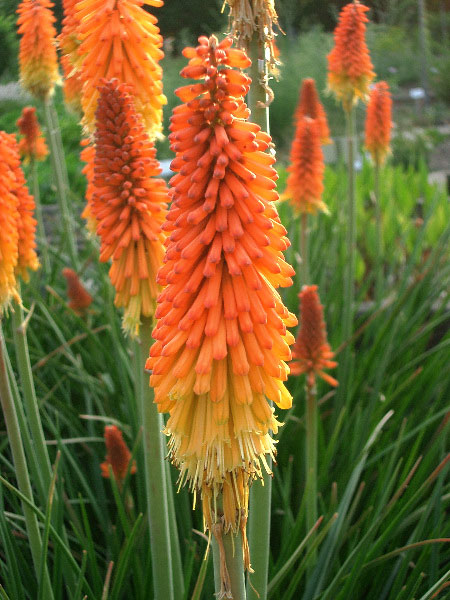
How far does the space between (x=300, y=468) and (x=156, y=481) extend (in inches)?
54.2

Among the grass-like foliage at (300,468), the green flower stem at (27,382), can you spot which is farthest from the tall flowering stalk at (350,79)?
the green flower stem at (27,382)

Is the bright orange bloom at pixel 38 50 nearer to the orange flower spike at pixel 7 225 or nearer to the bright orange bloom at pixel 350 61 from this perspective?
the orange flower spike at pixel 7 225

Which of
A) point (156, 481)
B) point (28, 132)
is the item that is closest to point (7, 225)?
point (156, 481)

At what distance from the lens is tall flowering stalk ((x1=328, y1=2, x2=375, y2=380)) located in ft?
13.2

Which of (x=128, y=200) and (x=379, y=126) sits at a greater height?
(x=379, y=126)

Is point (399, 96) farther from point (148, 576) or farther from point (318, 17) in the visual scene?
point (148, 576)

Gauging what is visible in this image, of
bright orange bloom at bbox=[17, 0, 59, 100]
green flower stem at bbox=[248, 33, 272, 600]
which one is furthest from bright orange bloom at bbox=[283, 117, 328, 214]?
green flower stem at bbox=[248, 33, 272, 600]

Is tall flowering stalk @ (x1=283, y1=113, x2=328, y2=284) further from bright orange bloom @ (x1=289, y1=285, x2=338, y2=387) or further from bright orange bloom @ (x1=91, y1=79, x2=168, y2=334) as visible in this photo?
bright orange bloom @ (x1=91, y1=79, x2=168, y2=334)

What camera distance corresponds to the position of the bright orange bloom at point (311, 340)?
2.70 metres

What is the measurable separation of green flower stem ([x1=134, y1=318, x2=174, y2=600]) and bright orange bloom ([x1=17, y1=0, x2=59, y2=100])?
70.3 inches

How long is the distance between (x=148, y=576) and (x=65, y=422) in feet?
3.52

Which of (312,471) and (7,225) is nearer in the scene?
(7,225)

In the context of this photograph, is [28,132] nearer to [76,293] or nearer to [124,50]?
[76,293]

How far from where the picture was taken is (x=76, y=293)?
3859 mm
